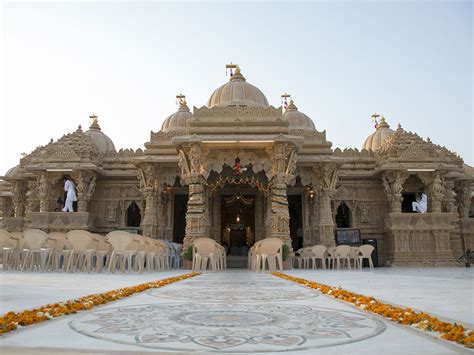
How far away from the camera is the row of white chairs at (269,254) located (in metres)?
13.1

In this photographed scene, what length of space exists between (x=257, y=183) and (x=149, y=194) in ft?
17.2

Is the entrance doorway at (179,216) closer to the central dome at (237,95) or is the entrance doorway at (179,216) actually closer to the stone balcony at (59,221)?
the stone balcony at (59,221)

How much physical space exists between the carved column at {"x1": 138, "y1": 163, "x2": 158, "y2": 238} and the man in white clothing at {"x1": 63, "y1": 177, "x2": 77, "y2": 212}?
398cm

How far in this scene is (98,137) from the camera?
2716cm

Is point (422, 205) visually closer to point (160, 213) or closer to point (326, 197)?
point (326, 197)

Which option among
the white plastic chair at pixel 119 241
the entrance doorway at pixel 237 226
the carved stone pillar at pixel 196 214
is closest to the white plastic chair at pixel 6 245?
the white plastic chair at pixel 119 241

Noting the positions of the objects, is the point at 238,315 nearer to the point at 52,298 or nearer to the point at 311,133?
the point at 52,298

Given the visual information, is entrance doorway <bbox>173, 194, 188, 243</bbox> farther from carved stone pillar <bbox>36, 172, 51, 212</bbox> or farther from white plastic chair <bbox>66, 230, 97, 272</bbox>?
white plastic chair <bbox>66, 230, 97, 272</bbox>

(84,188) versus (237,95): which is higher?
(237,95)

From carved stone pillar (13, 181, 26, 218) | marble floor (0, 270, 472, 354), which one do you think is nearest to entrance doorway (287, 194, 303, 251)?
carved stone pillar (13, 181, 26, 218)

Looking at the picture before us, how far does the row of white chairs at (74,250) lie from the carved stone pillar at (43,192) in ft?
26.5

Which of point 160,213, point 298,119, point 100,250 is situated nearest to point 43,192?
point 160,213

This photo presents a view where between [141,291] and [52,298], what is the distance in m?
1.29

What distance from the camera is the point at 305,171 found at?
19.1 metres
